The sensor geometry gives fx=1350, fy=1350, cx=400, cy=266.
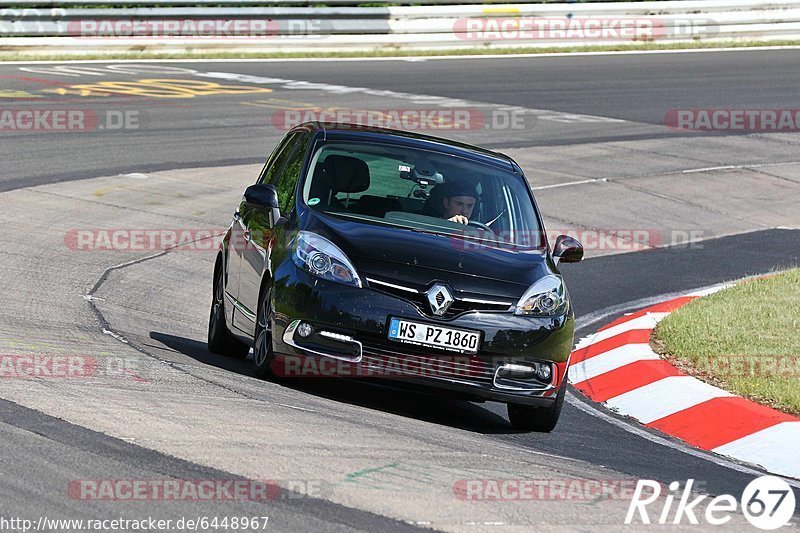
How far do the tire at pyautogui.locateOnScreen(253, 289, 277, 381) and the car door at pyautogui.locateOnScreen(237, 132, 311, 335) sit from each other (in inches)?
6.1

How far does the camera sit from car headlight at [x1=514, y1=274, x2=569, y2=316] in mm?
7531

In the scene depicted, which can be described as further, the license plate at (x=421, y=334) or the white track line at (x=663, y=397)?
the white track line at (x=663, y=397)

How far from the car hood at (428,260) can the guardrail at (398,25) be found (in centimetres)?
2006

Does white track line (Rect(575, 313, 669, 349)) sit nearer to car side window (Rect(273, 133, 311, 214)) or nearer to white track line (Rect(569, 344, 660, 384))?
white track line (Rect(569, 344, 660, 384))

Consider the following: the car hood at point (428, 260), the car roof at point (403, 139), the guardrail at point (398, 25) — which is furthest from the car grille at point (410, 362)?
the guardrail at point (398, 25)

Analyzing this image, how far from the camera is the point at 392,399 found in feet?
26.9

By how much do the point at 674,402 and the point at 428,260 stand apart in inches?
82.6

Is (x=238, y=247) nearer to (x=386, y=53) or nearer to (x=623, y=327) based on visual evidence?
(x=623, y=327)

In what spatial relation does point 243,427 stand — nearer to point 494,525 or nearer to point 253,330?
point 494,525

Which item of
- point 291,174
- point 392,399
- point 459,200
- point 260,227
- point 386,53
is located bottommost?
point 392,399

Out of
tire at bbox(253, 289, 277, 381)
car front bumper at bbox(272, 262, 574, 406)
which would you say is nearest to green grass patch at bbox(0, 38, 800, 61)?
tire at bbox(253, 289, 277, 381)

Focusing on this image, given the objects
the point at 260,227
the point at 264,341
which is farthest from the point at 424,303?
the point at 260,227

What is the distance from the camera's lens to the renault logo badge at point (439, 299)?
7.27 m

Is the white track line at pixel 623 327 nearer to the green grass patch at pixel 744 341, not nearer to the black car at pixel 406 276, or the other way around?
the green grass patch at pixel 744 341
